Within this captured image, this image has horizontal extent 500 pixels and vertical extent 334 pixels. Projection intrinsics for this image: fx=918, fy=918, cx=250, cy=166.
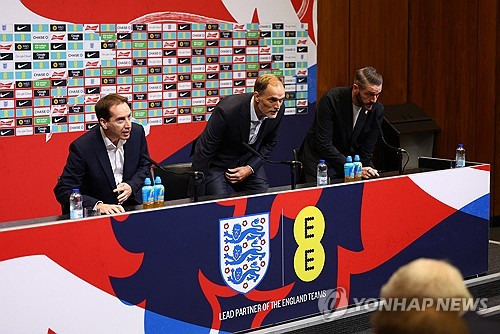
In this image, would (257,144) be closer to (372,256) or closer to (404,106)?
(372,256)

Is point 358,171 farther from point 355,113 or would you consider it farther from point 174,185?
point 174,185

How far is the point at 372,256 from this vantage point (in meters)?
5.57

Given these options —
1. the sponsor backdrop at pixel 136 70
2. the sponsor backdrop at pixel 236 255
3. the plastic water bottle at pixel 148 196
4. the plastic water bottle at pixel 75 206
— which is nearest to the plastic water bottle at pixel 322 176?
the sponsor backdrop at pixel 236 255

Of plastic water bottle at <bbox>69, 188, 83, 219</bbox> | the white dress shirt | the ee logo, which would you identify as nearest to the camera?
→ plastic water bottle at <bbox>69, 188, 83, 219</bbox>

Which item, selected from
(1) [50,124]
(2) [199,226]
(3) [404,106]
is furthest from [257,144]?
(3) [404,106]

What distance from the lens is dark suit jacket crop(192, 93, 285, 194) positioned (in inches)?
222

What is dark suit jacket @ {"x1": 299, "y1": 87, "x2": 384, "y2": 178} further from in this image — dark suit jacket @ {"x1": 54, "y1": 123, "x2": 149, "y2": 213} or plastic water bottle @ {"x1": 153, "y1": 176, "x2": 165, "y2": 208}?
plastic water bottle @ {"x1": 153, "y1": 176, "x2": 165, "y2": 208}

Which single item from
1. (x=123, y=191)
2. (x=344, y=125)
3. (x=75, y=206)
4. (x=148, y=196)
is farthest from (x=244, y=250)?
(x=344, y=125)

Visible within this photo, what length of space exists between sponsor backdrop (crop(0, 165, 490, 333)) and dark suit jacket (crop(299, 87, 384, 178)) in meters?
0.63

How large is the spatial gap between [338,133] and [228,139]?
929mm

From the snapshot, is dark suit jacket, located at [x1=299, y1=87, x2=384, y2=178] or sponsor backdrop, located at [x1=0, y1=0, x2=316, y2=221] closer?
dark suit jacket, located at [x1=299, y1=87, x2=384, y2=178]

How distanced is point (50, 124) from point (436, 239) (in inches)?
116

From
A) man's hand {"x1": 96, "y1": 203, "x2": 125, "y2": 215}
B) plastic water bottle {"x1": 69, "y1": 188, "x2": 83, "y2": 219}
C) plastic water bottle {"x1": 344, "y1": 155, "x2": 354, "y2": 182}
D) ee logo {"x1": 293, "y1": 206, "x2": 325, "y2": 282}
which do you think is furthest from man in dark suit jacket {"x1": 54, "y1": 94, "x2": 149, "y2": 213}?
plastic water bottle {"x1": 344, "y1": 155, "x2": 354, "y2": 182}

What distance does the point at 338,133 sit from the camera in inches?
247
